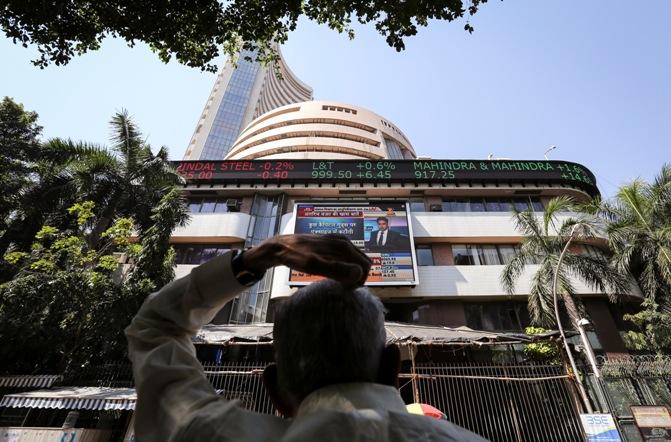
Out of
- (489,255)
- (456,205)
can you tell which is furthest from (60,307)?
(456,205)

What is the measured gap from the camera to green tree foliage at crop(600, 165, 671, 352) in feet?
39.0

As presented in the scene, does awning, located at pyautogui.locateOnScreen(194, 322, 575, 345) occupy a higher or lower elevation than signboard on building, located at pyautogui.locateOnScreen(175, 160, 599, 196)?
lower

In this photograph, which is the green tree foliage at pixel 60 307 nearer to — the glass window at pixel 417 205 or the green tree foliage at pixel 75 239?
the green tree foliage at pixel 75 239

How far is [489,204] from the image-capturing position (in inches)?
780

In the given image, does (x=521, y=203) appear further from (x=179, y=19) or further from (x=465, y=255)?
(x=179, y=19)

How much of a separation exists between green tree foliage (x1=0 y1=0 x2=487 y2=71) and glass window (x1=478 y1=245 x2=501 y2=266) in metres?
14.3

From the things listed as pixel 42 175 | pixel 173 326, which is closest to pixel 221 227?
pixel 42 175

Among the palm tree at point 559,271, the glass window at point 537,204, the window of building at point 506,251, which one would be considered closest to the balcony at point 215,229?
the palm tree at point 559,271

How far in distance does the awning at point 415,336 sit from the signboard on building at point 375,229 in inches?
140

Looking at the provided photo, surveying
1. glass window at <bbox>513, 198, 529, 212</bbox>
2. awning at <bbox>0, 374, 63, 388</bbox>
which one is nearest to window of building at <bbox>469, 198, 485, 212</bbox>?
glass window at <bbox>513, 198, 529, 212</bbox>

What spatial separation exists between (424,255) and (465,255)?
218 centimetres

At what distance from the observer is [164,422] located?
0.85m

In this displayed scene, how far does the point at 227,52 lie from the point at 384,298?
482 inches

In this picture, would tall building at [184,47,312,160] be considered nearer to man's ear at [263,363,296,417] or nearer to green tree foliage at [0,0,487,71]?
green tree foliage at [0,0,487,71]
